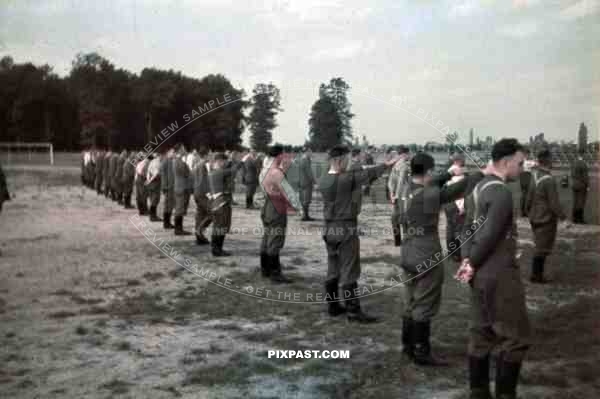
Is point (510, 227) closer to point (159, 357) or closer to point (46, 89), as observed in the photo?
point (159, 357)

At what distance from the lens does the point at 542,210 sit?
7.51 metres

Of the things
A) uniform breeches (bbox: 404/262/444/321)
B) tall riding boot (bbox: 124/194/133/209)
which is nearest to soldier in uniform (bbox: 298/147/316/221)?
tall riding boot (bbox: 124/194/133/209)

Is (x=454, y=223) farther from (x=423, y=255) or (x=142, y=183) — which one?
(x=142, y=183)

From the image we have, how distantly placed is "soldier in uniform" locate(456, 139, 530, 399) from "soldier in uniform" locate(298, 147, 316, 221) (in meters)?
10.8

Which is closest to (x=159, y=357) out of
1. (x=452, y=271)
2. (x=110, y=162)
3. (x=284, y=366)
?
(x=284, y=366)

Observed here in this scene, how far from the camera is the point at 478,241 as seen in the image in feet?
12.0

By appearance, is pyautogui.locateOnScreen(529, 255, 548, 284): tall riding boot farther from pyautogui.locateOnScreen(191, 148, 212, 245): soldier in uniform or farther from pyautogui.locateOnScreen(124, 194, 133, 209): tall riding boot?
pyautogui.locateOnScreen(124, 194, 133, 209): tall riding boot

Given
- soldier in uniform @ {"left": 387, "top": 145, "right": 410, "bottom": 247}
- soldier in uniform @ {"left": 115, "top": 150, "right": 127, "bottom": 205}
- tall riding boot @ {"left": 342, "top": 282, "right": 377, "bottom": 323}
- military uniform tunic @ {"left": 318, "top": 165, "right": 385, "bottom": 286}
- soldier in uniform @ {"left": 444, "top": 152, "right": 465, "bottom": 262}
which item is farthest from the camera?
soldier in uniform @ {"left": 115, "top": 150, "right": 127, "bottom": 205}

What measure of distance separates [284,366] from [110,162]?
51.4ft

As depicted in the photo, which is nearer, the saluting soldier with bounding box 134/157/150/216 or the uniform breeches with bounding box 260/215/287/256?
the uniform breeches with bounding box 260/215/287/256

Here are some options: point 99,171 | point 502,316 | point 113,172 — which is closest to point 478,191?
point 502,316

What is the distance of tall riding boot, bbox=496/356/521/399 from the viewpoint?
3.61 meters

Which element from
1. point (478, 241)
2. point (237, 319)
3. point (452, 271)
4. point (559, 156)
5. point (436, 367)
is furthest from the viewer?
point (559, 156)

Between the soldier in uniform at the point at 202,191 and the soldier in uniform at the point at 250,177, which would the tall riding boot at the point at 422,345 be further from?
the soldier in uniform at the point at 250,177
